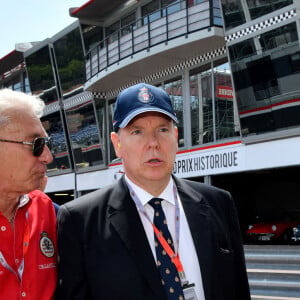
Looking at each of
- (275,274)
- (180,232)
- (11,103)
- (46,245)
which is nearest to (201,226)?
(180,232)

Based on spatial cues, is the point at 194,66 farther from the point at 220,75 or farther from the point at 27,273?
the point at 27,273

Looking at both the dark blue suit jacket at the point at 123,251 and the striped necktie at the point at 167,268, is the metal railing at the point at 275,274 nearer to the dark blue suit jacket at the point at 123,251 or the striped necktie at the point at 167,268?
the dark blue suit jacket at the point at 123,251

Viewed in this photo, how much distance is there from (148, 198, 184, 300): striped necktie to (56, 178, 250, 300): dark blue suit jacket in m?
0.04

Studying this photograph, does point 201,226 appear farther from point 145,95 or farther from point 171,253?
point 145,95

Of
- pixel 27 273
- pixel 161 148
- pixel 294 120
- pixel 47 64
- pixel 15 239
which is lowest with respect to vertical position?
pixel 27 273

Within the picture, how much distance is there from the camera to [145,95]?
7.68 ft

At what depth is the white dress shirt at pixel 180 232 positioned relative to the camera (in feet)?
7.28

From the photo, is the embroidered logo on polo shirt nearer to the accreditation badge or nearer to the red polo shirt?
the red polo shirt

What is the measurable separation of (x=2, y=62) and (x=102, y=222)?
86.8 ft

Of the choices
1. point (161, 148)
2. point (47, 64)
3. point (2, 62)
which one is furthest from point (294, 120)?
point (2, 62)

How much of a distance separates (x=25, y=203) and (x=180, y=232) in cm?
83

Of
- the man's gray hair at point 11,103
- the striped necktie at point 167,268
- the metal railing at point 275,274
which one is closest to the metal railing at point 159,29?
the metal railing at point 275,274

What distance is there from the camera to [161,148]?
2.30 m

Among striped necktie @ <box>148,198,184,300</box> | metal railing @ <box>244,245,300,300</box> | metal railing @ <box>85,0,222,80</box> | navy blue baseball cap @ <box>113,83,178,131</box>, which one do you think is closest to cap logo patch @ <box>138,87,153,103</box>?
navy blue baseball cap @ <box>113,83,178,131</box>
